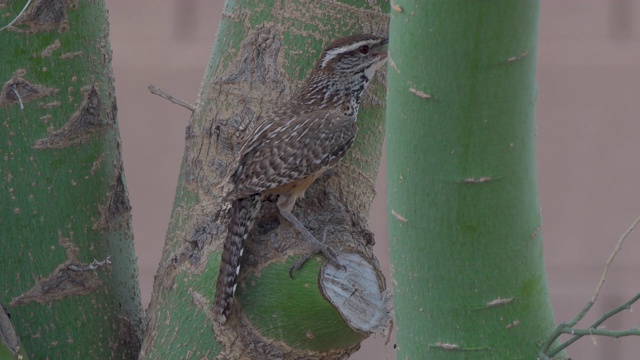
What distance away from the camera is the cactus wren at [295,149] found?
209 cm

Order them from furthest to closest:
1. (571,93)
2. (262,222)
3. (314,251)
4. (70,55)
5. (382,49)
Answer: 1. (571,93)
2. (382,49)
3. (262,222)
4. (70,55)
5. (314,251)

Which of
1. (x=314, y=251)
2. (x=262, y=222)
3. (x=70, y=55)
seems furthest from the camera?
(x=262, y=222)

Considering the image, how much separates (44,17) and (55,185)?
35cm

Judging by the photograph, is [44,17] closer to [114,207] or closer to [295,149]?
[114,207]

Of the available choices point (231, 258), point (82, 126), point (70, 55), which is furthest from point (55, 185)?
point (231, 258)

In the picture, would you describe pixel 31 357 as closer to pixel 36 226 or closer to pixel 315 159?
pixel 36 226

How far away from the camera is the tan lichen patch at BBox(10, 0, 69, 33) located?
81.6 inches

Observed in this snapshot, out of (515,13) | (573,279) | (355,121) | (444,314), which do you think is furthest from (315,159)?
(573,279)

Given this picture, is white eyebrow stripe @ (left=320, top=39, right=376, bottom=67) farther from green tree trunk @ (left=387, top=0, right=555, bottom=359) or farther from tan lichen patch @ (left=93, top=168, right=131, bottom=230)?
green tree trunk @ (left=387, top=0, right=555, bottom=359)

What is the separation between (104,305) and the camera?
2.16 meters

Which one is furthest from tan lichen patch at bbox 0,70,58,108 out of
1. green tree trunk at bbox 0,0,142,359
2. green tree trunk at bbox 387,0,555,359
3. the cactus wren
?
green tree trunk at bbox 387,0,555,359

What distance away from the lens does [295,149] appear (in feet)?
7.83

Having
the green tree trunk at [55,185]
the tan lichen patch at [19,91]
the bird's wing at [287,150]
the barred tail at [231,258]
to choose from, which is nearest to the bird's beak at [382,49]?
the bird's wing at [287,150]

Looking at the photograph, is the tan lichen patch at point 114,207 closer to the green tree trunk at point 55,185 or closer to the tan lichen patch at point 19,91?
the green tree trunk at point 55,185
